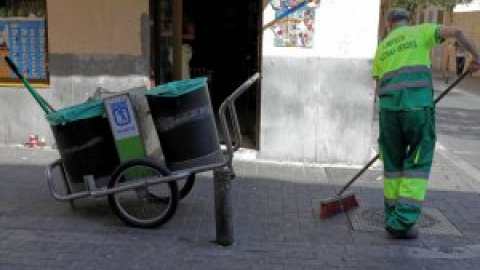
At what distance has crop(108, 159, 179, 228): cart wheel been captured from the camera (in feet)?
17.2

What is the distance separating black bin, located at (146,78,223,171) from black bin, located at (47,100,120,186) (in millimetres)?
450

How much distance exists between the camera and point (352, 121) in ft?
25.3

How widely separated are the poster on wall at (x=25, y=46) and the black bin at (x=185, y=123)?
383 centimetres

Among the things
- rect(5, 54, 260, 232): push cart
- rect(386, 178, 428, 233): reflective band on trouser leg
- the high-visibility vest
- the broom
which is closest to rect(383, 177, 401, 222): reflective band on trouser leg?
rect(386, 178, 428, 233): reflective band on trouser leg

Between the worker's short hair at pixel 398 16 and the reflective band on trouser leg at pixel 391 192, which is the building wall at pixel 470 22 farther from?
the reflective band on trouser leg at pixel 391 192

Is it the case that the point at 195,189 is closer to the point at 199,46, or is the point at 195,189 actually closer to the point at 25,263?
the point at 25,263

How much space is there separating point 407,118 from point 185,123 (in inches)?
71.4

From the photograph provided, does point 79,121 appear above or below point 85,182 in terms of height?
above

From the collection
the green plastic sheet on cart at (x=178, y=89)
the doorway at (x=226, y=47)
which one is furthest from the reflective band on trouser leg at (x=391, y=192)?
the doorway at (x=226, y=47)

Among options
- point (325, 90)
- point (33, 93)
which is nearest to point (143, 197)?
point (33, 93)

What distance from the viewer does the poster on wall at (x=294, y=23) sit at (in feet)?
25.0

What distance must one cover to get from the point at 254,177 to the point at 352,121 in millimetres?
1477

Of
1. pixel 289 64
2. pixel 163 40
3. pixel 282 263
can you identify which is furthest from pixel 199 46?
pixel 282 263

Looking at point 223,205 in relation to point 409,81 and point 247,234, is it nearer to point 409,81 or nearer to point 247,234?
point 247,234
